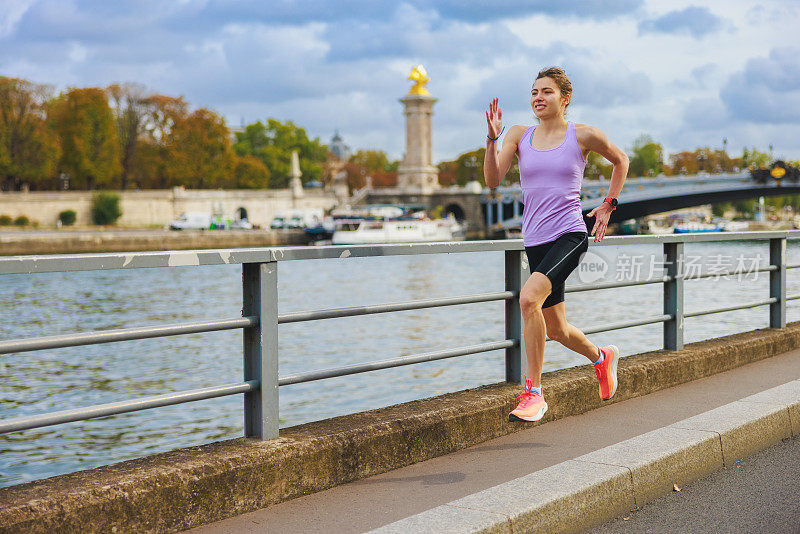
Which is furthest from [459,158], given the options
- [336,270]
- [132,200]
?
[336,270]

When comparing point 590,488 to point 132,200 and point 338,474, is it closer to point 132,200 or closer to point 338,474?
point 338,474

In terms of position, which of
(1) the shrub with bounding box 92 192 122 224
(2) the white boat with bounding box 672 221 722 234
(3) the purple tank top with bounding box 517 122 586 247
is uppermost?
(1) the shrub with bounding box 92 192 122 224

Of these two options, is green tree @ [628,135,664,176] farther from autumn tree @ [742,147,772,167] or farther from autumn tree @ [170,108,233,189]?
autumn tree @ [170,108,233,189]

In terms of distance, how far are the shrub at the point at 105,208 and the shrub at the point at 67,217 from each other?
1.80 m

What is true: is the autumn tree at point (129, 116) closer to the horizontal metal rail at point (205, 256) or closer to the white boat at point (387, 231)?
the white boat at point (387, 231)

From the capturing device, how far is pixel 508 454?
14.4ft

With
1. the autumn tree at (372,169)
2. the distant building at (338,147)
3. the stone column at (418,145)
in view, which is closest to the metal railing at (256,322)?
the stone column at (418,145)

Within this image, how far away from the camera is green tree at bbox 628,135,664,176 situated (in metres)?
110

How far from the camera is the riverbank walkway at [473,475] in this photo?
336 centimetres

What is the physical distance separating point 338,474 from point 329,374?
16.3 inches

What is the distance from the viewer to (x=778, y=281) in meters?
7.70

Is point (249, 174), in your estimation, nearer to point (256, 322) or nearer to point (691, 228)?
point (691, 228)

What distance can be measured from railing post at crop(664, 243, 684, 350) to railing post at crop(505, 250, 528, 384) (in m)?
1.65

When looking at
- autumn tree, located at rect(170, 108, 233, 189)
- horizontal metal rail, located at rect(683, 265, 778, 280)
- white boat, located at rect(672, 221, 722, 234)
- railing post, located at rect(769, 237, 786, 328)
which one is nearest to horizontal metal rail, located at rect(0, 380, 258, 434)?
horizontal metal rail, located at rect(683, 265, 778, 280)
